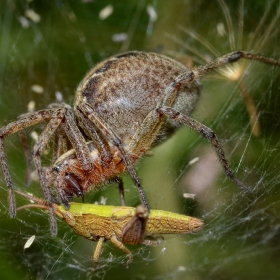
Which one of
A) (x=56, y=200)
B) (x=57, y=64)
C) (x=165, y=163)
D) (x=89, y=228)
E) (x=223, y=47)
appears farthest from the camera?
(x=57, y=64)

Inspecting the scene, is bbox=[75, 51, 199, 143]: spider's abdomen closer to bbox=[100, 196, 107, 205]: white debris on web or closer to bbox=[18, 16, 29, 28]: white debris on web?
bbox=[100, 196, 107, 205]: white debris on web

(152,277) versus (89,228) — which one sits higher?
(89,228)

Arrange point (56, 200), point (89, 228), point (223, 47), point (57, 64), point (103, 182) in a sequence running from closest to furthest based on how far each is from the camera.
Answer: point (89, 228), point (56, 200), point (103, 182), point (223, 47), point (57, 64)

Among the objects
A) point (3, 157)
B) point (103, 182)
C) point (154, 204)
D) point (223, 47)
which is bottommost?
point (154, 204)

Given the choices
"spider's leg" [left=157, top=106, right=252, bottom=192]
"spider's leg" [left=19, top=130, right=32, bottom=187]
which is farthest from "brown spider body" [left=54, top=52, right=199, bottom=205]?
"spider's leg" [left=19, top=130, right=32, bottom=187]

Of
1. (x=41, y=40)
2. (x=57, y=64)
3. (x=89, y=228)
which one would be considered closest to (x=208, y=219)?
(x=89, y=228)

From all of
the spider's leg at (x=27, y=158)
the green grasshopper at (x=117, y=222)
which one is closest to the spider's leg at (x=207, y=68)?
the green grasshopper at (x=117, y=222)

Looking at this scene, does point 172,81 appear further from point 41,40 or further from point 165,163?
point 41,40
